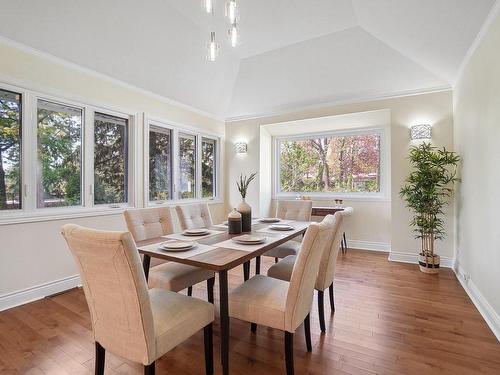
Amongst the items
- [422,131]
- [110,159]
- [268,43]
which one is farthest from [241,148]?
[422,131]

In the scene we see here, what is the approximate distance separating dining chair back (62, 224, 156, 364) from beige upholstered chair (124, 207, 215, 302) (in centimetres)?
77

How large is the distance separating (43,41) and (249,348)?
344 centimetres

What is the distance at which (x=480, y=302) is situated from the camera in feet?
8.08

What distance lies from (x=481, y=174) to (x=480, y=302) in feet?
3.83

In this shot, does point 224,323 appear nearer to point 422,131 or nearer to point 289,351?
point 289,351

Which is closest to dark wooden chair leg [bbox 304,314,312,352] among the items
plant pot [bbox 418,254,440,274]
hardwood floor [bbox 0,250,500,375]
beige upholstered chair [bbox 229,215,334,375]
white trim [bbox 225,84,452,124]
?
hardwood floor [bbox 0,250,500,375]

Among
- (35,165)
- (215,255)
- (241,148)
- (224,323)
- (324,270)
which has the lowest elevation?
(224,323)

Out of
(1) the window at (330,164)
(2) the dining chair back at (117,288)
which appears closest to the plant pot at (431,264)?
(1) the window at (330,164)

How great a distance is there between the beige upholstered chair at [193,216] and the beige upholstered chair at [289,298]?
1.29 meters

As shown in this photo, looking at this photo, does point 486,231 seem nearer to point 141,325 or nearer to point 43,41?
point 141,325

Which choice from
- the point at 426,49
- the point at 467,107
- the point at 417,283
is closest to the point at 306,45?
the point at 426,49

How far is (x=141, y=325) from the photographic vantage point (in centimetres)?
123

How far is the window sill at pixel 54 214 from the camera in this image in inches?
103

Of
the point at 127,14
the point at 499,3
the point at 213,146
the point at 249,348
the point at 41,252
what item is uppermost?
the point at 127,14
